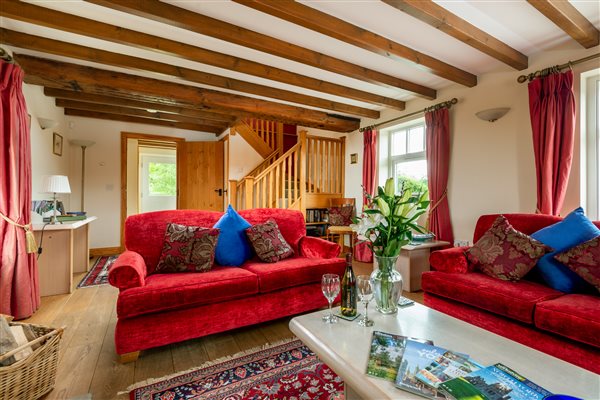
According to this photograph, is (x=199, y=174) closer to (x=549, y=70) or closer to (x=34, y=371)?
(x=34, y=371)

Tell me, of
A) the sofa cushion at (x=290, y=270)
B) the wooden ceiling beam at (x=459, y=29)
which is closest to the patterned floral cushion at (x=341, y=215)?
the sofa cushion at (x=290, y=270)

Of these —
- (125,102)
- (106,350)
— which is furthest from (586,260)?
(125,102)

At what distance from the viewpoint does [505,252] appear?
2.09m

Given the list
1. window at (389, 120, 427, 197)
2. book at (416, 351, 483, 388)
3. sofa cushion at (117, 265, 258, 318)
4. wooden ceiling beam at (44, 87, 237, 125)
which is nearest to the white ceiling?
wooden ceiling beam at (44, 87, 237, 125)

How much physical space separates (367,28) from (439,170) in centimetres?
192

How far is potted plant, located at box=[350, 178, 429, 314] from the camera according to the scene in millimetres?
1421

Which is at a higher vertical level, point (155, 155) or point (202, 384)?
point (155, 155)

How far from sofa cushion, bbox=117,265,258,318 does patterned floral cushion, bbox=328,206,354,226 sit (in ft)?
8.93

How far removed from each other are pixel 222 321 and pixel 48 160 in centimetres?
353

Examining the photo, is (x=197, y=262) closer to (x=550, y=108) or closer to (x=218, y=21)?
(x=218, y=21)

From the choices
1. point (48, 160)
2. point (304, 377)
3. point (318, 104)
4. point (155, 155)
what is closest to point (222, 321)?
point (304, 377)

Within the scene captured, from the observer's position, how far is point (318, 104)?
4023mm

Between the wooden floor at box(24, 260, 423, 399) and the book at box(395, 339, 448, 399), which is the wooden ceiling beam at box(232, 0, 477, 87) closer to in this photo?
the book at box(395, 339, 448, 399)

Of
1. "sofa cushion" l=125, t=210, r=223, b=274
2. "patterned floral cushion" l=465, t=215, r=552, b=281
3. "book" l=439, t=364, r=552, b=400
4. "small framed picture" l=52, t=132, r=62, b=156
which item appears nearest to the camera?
"book" l=439, t=364, r=552, b=400
